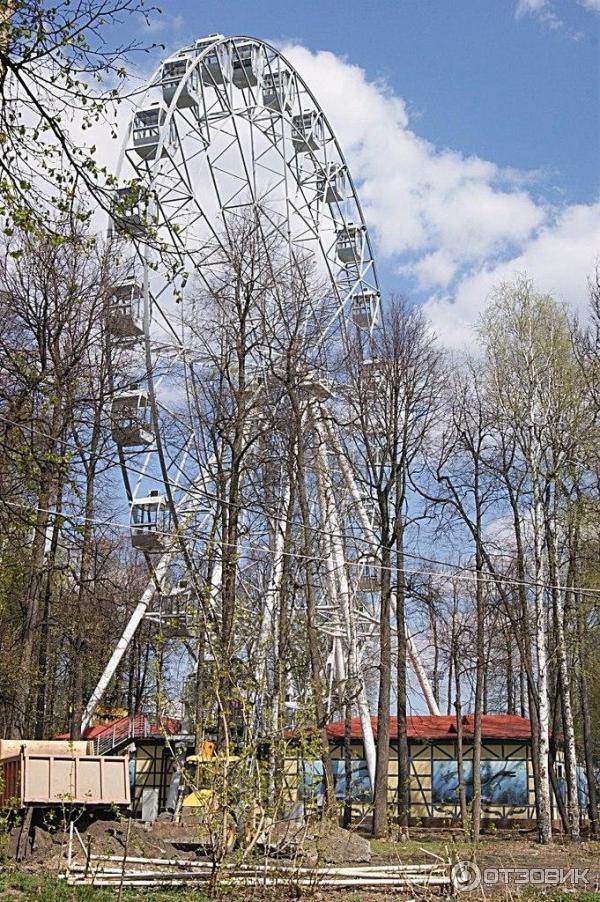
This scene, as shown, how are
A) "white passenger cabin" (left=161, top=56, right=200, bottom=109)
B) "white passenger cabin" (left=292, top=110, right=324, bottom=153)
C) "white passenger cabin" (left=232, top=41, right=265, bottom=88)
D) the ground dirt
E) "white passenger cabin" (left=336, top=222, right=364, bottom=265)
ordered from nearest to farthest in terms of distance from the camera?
the ground dirt, "white passenger cabin" (left=161, top=56, right=200, bottom=109), "white passenger cabin" (left=232, top=41, right=265, bottom=88), "white passenger cabin" (left=292, top=110, right=324, bottom=153), "white passenger cabin" (left=336, top=222, right=364, bottom=265)

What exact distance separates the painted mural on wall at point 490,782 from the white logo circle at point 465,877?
1903 centimetres

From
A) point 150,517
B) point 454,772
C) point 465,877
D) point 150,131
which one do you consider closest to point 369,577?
point 150,517

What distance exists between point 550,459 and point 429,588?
4.00 meters

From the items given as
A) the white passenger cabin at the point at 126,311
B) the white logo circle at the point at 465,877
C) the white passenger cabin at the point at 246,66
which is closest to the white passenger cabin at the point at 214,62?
the white passenger cabin at the point at 246,66

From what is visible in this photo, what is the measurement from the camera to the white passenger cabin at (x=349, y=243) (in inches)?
1125

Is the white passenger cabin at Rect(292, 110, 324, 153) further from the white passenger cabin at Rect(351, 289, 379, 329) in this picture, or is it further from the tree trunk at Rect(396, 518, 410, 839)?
the tree trunk at Rect(396, 518, 410, 839)

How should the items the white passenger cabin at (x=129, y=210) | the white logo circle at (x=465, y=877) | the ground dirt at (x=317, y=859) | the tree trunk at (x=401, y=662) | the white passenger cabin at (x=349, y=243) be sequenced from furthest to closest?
the white passenger cabin at (x=349, y=243) → the tree trunk at (x=401, y=662) → the white logo circle at (x=465, y=877) → the ground dirt at (x=317, y=859) → the white passenger cabin at (x=129, y=210)

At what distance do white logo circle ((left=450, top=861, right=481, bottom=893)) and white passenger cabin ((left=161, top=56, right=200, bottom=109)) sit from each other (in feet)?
59.1

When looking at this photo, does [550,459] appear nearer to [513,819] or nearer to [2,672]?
[513,819]

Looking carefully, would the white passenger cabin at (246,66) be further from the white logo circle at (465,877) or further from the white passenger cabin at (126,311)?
the white logo circle at (465,877)

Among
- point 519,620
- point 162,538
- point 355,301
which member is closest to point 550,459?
point 519,620

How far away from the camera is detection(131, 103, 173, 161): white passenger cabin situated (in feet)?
75.4

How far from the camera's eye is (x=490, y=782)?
29.0m

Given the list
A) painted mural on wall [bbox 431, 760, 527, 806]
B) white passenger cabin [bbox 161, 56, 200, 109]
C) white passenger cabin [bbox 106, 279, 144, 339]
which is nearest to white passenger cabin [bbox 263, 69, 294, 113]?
white passenger cabin [bbox 161, 56, 200, 109]
